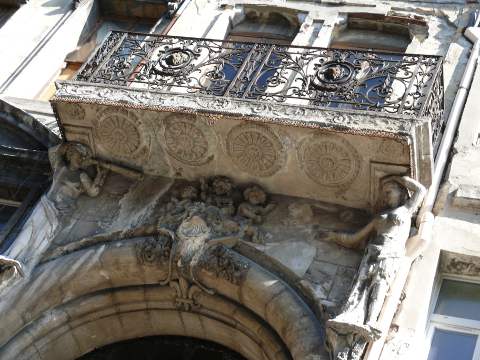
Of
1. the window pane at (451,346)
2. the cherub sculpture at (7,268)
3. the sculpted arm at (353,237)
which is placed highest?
A: the sculpted arm at (353,237)

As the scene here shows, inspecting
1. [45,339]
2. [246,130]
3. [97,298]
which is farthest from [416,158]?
[45,339]

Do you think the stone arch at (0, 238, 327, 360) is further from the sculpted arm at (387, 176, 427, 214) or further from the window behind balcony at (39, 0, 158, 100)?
the window behind balcony at (39, 0, 158, 100)

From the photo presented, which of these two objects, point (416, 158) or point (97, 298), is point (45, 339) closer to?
point (97, 298)

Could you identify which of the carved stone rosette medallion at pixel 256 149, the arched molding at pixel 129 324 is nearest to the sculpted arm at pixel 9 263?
the arched molding at pixel 129 324

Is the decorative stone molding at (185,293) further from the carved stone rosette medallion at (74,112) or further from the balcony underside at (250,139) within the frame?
the carved stone rosette medallion at (74,112)

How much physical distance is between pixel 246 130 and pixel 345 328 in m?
2.17

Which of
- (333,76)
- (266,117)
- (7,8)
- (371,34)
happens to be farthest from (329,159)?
(7,8)

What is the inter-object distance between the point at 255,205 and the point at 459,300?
6.53 ft

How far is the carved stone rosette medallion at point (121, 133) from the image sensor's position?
8789 mm

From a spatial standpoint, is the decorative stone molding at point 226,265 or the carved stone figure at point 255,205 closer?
the decorative stone molding at point 226,265

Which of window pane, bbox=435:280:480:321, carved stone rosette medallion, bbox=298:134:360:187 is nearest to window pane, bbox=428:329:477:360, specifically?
window pane, bbox=435:280:480:321

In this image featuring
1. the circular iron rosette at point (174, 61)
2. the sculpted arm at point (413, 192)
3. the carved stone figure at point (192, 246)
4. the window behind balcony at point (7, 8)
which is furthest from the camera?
the window behind balcony at point (7, 8)

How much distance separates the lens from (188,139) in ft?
28.5

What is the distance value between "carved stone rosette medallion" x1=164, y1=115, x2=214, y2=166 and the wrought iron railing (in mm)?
416
